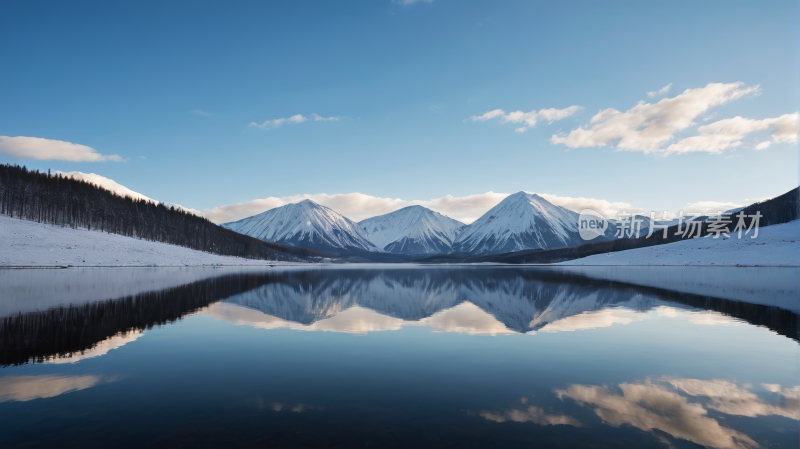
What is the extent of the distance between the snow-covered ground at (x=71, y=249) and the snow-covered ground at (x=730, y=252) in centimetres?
16851

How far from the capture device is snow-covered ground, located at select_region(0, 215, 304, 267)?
95.4 m

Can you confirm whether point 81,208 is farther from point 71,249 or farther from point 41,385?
point 41,385

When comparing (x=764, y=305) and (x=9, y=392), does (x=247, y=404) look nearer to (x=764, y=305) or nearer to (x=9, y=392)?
(x=9, y=392)

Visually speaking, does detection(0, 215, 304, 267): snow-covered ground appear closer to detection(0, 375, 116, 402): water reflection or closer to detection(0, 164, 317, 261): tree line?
detection(0, 164, 317, 261): tree line

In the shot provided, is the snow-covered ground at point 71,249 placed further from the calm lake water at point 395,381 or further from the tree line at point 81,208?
the calm lake water at point 395,381

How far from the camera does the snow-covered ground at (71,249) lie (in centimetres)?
9539

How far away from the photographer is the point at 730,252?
137 m

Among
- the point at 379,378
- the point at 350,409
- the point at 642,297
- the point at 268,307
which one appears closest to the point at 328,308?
the point at 268,307

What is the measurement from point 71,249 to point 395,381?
131m

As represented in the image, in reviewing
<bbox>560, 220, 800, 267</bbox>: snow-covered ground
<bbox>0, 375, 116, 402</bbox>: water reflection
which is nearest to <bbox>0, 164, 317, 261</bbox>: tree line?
<bbox>0, 375, 116, 402</bbox>: water reflection

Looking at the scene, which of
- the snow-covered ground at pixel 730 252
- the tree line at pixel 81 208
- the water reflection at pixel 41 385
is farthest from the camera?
the tree line at pixel 81 208

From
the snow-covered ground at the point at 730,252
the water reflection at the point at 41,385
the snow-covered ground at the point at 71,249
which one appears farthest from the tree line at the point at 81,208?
the snow-covered ground at the point at 730,252

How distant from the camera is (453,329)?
2283cm

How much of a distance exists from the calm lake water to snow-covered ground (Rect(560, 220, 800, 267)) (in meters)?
135
